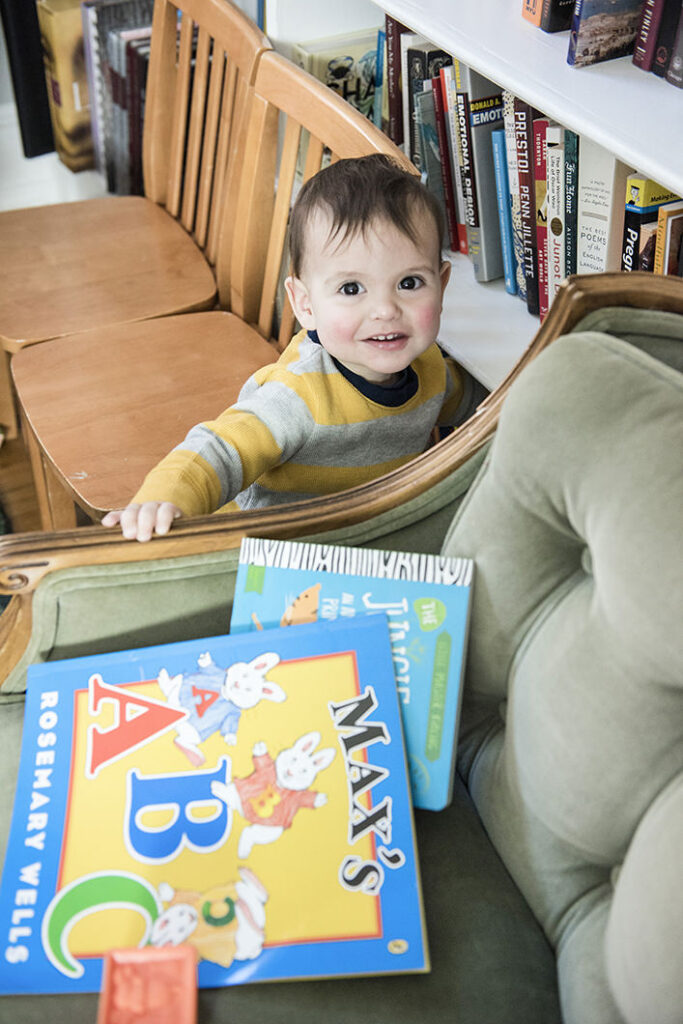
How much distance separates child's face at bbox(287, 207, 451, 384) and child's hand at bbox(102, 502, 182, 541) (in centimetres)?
31

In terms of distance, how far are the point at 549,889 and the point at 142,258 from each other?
1302 mm

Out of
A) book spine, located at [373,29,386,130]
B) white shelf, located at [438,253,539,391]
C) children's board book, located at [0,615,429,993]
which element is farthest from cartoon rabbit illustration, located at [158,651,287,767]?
book spine, located at [373,29,386,130]

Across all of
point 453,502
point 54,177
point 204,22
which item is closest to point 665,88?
point 453,502

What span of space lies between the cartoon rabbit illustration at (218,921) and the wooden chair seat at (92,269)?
1.02 metres

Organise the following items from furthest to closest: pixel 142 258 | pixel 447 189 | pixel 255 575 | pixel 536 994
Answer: pixel 142 258, pixel 447 189, pixel 255 575, pixel 536 994

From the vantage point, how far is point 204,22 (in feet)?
5.20

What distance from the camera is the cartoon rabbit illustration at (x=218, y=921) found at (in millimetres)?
782

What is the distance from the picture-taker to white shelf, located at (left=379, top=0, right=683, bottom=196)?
1.01 meters

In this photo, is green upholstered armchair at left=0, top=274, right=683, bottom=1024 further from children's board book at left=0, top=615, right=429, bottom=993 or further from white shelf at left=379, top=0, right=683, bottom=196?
white shelf at left=379, top=0, right=683, bottom=196

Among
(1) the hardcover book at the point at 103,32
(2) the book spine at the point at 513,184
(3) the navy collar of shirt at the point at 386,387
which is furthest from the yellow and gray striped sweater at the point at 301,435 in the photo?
(1) the hardcover book at the point at 103,32

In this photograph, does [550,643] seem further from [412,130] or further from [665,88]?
[412,130]

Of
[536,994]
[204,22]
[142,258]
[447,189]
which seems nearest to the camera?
[536,994]

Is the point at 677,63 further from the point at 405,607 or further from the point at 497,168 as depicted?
the point at 405,607

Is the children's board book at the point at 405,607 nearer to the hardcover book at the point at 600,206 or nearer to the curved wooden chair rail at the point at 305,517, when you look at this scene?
the curved wooden chair rail at the point at 305,517
